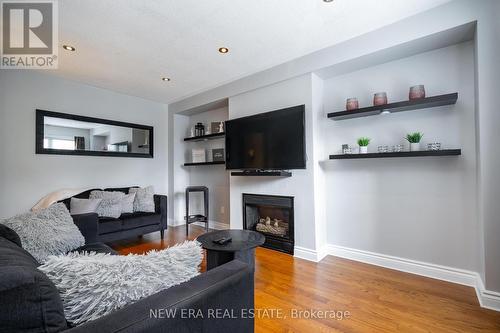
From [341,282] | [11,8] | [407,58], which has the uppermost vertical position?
[11,8]

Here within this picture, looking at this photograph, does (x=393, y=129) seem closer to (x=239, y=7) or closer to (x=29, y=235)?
(x=239, y=7)

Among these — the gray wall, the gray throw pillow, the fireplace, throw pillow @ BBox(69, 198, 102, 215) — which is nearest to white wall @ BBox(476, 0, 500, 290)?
the fireplace

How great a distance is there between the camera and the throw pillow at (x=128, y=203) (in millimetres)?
3406

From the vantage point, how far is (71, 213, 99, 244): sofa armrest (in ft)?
7.32

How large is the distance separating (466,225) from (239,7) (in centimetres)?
290

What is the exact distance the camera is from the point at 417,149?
88.9 inches

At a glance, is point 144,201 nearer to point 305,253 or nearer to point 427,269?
point 305,253

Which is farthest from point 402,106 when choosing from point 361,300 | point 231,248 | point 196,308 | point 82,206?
point 82,206

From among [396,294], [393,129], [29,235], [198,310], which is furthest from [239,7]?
[396,294]

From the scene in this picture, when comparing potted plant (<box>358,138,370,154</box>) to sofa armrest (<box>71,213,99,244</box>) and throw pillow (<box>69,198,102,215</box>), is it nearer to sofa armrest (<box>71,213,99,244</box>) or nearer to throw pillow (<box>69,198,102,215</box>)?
sofa armrest (<box>71,213,99,244</box>)

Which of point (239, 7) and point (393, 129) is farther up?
point (239, 7)

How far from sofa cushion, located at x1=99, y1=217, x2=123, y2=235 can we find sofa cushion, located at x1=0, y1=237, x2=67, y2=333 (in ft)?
8.63

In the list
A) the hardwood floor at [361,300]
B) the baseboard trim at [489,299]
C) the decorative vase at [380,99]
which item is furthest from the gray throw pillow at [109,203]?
the baseboard trim at [489,299]

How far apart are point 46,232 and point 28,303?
1.42 m
